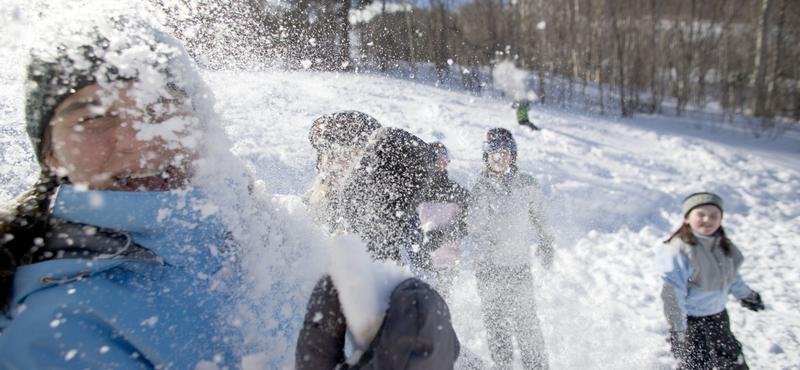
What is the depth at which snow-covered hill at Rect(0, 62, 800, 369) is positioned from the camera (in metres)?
2.76

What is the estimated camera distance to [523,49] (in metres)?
17.5

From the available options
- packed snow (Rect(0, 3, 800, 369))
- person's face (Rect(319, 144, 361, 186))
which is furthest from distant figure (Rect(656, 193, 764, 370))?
person's face (Rect(319, 144, 361, 186))

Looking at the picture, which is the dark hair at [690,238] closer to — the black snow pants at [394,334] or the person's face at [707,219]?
the person's face at [707,219]

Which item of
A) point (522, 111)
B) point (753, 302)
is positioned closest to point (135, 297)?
point (753, 302)

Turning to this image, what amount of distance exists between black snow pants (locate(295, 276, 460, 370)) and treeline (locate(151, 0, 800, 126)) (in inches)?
422

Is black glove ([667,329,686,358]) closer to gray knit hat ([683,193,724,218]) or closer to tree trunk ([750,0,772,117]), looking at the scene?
gray knit hat ([683,193,724,218])

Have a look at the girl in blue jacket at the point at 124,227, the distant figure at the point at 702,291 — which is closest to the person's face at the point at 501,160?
the distant figure at the point at 702,291

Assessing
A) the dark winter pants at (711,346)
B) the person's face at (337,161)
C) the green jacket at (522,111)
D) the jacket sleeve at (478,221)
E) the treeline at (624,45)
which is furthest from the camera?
the treeline at (624,45)

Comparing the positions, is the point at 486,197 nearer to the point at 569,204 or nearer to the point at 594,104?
the point at 569,204

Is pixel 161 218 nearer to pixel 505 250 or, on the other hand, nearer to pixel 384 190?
pixel 384 190

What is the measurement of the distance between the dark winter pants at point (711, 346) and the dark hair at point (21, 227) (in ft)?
9.84

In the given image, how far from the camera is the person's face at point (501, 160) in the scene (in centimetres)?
257

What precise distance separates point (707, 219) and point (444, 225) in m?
1.62

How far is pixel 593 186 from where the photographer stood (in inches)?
240
